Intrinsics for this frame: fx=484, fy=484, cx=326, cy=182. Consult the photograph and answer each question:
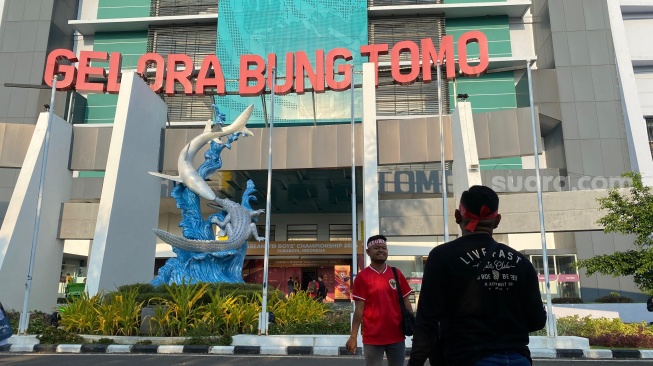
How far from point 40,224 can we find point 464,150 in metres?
15.2

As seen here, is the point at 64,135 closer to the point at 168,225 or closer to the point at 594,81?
the point at 168,225

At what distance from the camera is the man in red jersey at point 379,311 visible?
4.34 m

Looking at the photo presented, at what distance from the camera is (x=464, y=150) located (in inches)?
638

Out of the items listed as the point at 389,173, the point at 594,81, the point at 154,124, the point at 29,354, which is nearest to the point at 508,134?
the point at 389,173

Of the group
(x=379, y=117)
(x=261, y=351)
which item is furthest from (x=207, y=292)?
(x=379, y=117)

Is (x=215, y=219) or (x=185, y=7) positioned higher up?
(x=185, y=7)

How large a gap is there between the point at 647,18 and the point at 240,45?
24311 millimetres

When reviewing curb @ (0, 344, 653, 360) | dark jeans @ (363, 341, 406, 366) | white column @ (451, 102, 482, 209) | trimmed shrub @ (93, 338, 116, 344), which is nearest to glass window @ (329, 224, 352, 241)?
white column @ (451, 102, 482, 209)

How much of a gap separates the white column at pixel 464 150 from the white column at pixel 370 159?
293 cm

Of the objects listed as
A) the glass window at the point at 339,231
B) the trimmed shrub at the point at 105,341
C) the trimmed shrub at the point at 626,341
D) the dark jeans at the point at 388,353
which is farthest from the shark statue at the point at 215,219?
the glass window at the point at 339,231

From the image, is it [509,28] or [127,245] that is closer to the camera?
[127,245]

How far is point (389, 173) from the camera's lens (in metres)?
24.7

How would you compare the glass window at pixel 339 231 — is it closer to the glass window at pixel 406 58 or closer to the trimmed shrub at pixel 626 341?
the glass window at pixel 406 58

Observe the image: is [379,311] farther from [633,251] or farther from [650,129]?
[650,129]
